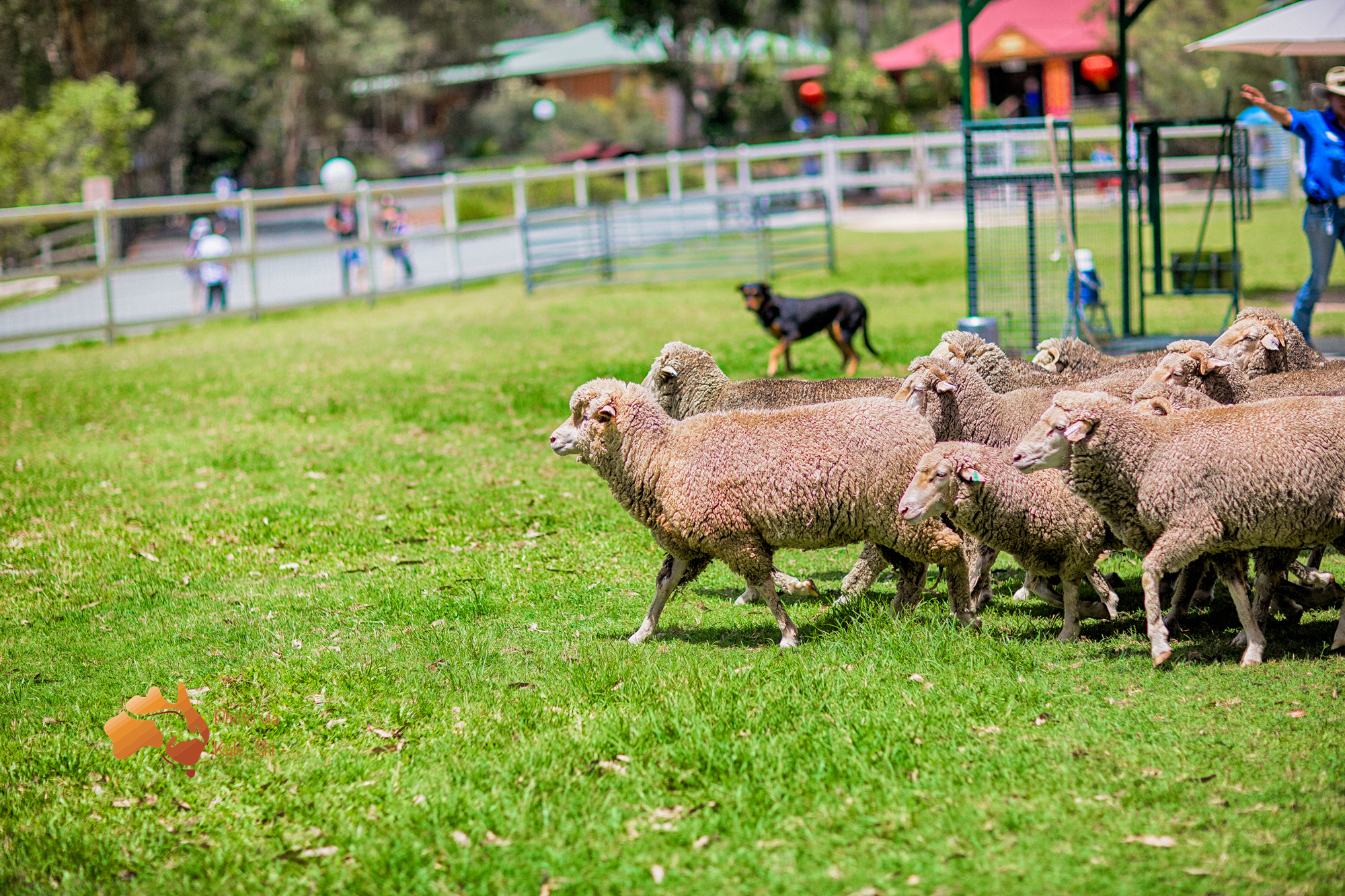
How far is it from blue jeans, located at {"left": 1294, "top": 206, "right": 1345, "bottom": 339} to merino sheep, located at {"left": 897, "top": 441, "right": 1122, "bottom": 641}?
5.49 meters

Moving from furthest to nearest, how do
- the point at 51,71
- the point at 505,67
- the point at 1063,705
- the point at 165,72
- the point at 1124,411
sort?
the point at 505,67
the point at 165,72
the point at 51,71
the point at 1124,411
the point at 1063,705

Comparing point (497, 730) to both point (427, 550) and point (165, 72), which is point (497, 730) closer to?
point (427, 550)

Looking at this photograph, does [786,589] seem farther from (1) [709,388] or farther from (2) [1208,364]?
(2) [1208,364]

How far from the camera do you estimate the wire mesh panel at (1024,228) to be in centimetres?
1053

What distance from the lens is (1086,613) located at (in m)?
5.90

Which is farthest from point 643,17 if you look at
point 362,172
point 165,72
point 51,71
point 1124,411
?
point 1124,411

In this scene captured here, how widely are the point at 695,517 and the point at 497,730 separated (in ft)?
4.46

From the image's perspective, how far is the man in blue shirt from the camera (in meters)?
9.60

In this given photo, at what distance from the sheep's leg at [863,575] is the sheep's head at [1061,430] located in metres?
1.23

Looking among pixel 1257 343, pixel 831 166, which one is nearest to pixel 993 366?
pixel 1257 343

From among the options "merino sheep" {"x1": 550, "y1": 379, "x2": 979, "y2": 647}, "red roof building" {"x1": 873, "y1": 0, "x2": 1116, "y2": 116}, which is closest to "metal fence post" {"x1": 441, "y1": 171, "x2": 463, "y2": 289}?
"merino sheep" {"x1": 550, "y1": 379, "x2": 979, "y2": 647}

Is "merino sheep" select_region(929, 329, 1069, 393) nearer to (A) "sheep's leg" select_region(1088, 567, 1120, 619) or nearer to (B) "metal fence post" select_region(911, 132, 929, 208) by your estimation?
(A) "sheep's leg" select_region(1088, 567, 1120, 619)

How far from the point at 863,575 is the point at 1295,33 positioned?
728 cm

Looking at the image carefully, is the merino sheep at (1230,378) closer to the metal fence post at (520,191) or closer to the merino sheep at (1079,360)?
the merino sheep at (1079,360)
